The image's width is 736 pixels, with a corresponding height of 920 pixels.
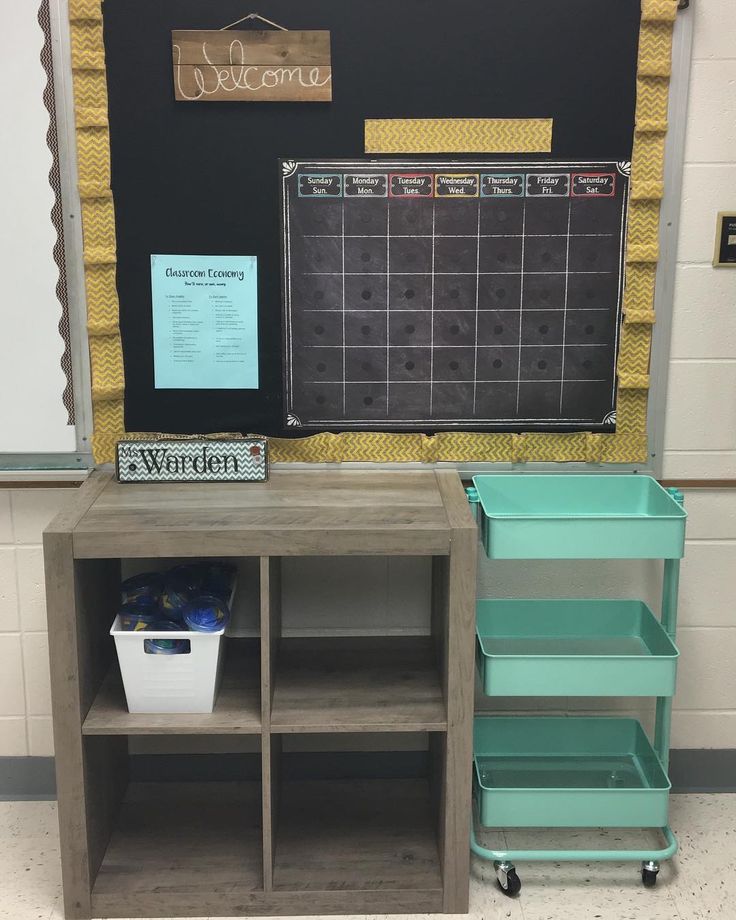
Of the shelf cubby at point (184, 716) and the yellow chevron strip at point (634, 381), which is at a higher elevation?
the yellow chevron strip at point (634, 381)

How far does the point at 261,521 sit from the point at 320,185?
81 centimetres

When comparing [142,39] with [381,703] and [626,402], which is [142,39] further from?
[381,703]

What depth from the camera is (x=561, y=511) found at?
2344 mm

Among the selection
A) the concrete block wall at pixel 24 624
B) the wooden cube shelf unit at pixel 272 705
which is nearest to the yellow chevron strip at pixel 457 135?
the wooden cube shelf unit at pixel 272 705

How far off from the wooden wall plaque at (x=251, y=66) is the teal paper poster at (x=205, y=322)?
371mm

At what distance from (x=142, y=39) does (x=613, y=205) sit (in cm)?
114

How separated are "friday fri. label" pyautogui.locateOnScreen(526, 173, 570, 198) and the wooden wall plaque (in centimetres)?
50

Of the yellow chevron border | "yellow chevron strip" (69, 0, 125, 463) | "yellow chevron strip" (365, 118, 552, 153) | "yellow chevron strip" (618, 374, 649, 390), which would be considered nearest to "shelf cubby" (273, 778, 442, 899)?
the yellow chevron border

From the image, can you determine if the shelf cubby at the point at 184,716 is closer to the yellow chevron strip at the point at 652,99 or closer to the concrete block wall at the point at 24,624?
the concrete block wall at the point at 24,624

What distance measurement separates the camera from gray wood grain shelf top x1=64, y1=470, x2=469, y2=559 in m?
1.91

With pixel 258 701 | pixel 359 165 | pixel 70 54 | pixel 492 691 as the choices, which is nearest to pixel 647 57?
pixel 359 165

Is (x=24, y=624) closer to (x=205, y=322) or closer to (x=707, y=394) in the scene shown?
(x=205, y=322)

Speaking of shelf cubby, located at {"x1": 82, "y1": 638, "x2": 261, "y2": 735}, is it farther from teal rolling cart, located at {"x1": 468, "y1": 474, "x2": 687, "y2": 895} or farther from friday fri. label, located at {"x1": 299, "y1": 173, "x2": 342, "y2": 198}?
friday fri. label, located at {"x1": 299, "y1": 173, "x2": 342, "y2": 198}

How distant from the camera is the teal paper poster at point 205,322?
87.4 inches
